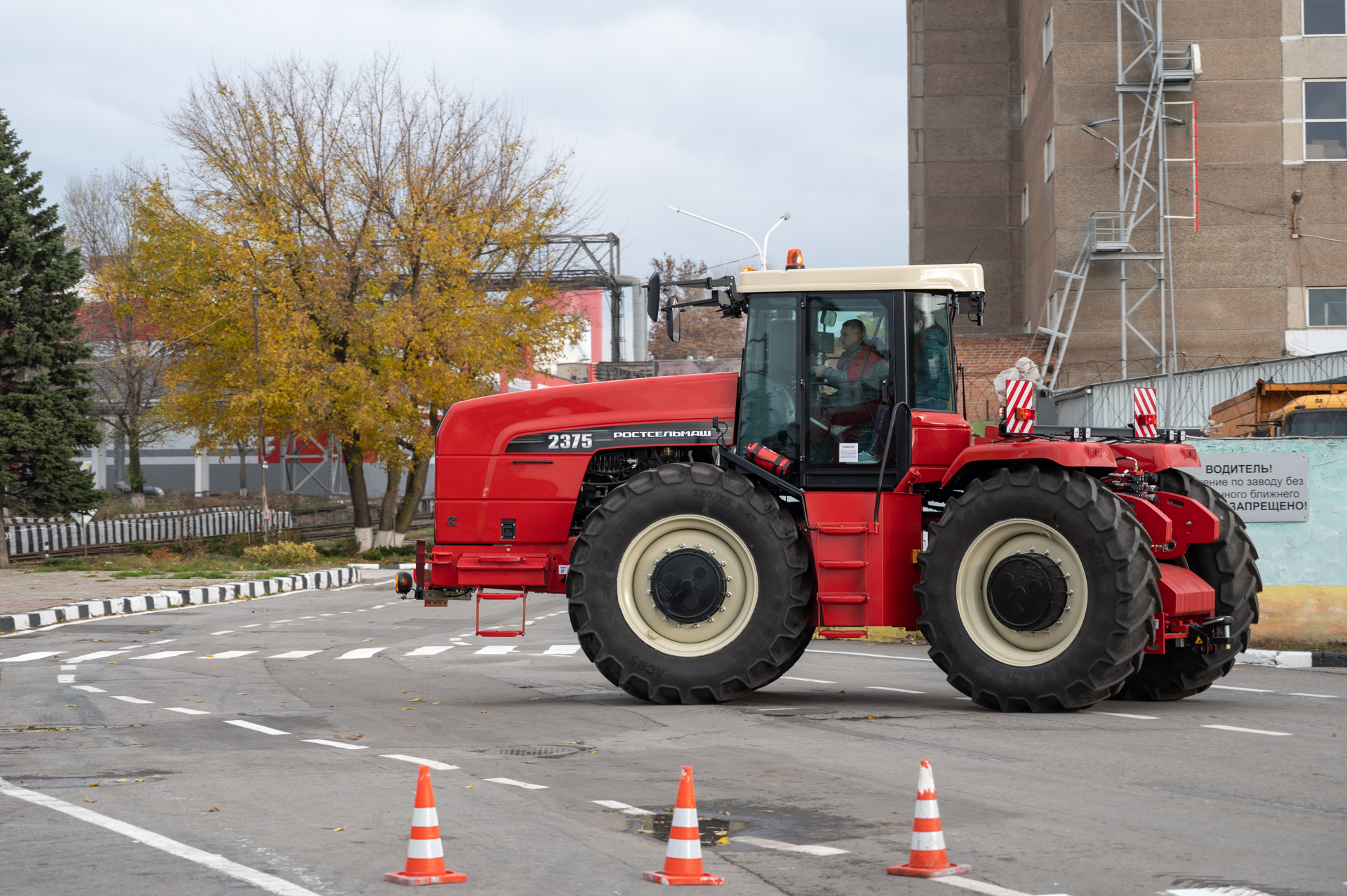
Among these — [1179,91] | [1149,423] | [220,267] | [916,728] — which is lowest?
[916,728]

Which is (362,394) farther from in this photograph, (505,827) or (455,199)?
(505,827)

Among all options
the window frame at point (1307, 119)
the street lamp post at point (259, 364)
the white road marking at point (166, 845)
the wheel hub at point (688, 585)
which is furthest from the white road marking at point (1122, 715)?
the window frame at point (1307, 119)

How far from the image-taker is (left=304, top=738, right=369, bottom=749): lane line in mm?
8953

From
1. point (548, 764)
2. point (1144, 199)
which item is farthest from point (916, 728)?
point (1144, 199)

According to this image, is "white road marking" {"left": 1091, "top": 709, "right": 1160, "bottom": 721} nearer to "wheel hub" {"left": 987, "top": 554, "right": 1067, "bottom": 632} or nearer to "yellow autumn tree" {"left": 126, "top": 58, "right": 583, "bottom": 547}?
"wheel hub" {"left": 987, "top": 554, "right": 1067, "bottom": 632}

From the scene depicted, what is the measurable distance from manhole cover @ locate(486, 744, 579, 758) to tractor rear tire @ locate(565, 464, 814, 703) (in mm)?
1815

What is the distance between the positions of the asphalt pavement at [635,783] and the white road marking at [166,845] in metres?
0.02

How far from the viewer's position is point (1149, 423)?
1731 cm

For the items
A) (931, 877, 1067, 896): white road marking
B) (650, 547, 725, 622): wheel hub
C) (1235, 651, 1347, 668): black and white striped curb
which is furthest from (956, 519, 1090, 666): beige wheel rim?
(1235, 651, 1347, 668): black and white striped curb

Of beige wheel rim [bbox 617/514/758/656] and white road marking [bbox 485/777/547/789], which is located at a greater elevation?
beige wheel rim [bbox 617/514/758/656]

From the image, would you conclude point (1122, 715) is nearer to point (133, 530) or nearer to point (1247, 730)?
point (1247, 730)

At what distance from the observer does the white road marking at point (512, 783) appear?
7531 millimetres

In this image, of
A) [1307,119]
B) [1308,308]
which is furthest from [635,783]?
[1307,119]

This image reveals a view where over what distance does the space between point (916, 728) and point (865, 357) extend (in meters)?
2.96
